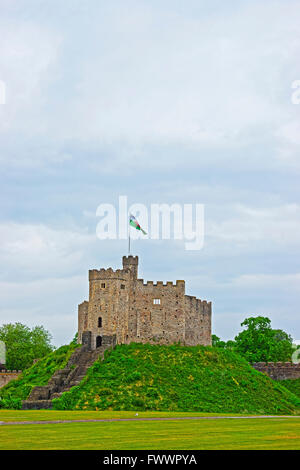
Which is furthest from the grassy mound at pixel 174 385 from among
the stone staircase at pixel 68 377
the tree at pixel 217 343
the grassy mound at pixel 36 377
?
the tree at pixel 217 343

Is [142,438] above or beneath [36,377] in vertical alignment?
beneath

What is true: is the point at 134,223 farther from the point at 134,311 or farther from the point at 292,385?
the point at 292,385

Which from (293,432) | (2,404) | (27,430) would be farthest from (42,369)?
(293,432)

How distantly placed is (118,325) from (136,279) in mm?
6712

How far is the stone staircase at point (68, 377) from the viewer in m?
56.2

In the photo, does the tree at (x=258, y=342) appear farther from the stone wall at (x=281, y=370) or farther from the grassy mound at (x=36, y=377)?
the grassy mound at (x=36, y=377)

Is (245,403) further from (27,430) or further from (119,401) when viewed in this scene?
(27,430)

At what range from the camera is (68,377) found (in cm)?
6350

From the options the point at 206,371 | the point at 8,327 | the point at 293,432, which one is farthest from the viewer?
the point at 8,327

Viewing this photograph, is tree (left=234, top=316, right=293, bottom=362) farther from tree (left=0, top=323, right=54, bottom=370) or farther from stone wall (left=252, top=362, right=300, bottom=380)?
tree (left=0, top=323, right=54, bottom=370)

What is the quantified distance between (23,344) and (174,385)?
7366 cm

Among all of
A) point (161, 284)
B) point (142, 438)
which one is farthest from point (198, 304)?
point (142, 438)

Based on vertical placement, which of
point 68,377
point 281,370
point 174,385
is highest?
point 281,370

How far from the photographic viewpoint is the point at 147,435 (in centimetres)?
2817
